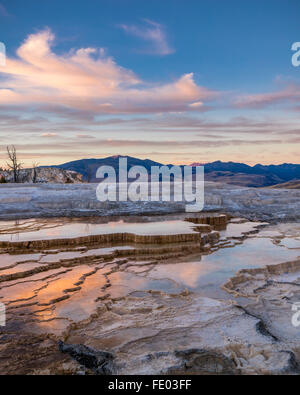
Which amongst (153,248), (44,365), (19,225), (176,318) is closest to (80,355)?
(44,365)

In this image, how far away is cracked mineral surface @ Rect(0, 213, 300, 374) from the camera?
2.95 meters

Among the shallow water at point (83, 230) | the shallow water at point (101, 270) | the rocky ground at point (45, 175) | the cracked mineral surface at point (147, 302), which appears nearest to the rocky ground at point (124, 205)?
the shallow water at point (83, 230)

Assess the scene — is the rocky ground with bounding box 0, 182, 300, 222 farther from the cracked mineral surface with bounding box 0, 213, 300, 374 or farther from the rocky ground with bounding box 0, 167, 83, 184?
the rocky ground with bounding box 0, 167, 83, 184

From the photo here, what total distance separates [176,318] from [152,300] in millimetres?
614

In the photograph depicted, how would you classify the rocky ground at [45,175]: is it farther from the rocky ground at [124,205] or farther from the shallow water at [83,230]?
the shallow water at [83,230]

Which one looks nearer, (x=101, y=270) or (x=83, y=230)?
(x=101, y=270)

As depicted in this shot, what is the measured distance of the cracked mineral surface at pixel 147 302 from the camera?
295 cm

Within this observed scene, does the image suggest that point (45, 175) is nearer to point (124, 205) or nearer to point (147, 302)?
point (124, 205)

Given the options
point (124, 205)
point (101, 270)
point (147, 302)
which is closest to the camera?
point (147, 302)

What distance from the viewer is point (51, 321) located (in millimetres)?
3682

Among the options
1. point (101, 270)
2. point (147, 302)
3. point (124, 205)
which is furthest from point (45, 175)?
point (147, 302)

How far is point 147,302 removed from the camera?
4211 mm
